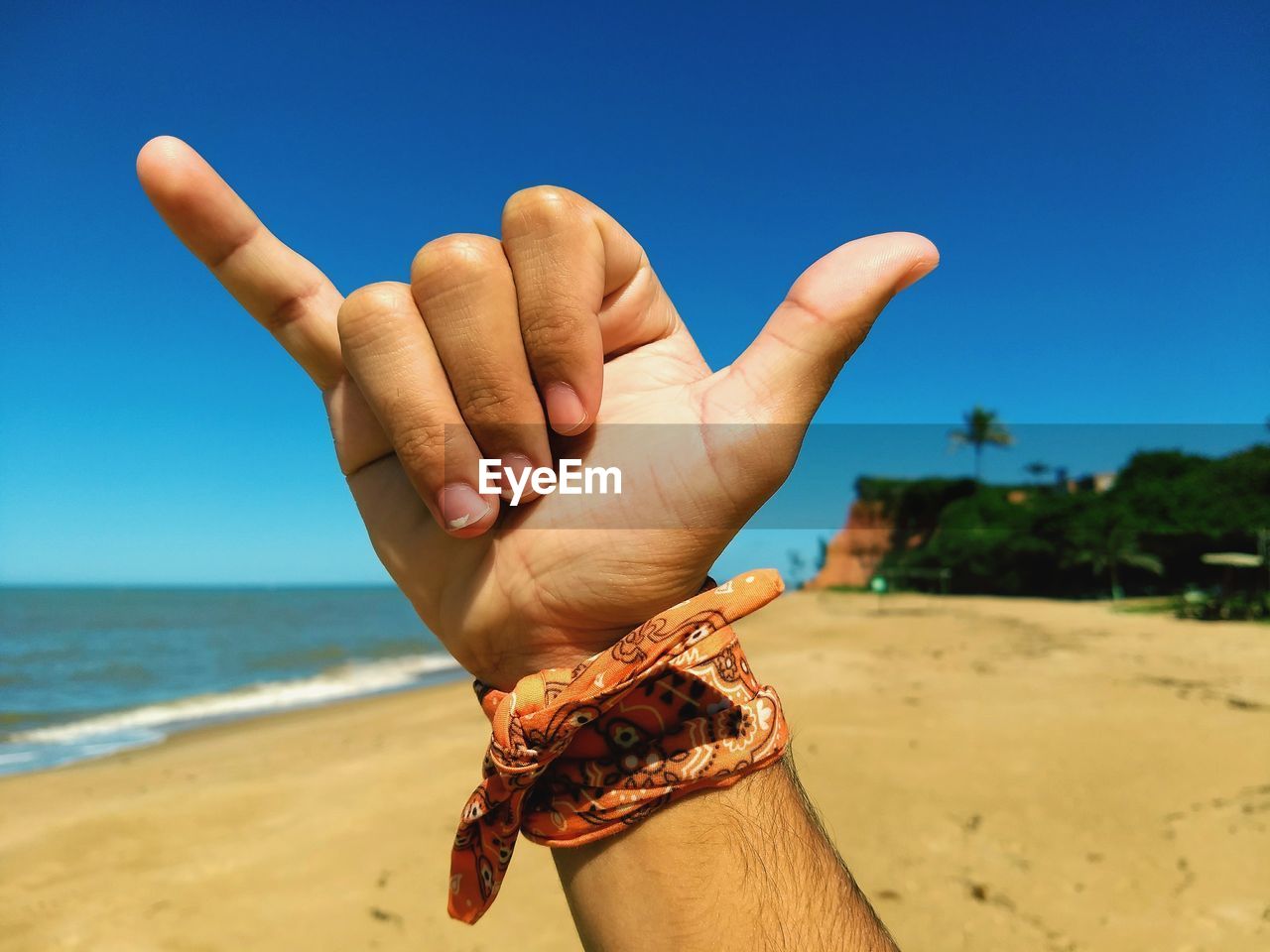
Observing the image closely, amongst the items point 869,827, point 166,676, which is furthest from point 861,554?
point 869,827

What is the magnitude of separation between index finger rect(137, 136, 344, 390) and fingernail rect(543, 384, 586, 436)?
1.43 ft

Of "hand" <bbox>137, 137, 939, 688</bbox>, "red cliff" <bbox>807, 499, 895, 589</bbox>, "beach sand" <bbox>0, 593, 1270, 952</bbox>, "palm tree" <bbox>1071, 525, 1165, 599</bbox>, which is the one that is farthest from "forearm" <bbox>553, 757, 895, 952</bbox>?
"palm tree" <bbox>1071, 525, 1165, 599</bbox>

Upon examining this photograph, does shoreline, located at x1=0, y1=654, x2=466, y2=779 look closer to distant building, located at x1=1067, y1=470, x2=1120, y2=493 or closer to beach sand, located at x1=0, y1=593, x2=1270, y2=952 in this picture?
beach sand, located at x1=0, y1=593, x2=1270, y2=952

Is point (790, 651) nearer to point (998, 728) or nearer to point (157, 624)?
point (998, 728)

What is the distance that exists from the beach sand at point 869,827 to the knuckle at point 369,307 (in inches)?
122

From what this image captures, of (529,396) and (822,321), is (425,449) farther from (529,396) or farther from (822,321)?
(822,321)

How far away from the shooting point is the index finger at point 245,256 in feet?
3.86

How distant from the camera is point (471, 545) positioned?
1.24m

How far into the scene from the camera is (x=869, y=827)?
4.09 m

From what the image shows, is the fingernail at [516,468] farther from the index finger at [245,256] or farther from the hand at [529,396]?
the index finger at [245,256]

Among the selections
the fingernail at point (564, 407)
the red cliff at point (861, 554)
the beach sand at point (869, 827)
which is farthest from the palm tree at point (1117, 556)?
the fingernail at point (564, 407)

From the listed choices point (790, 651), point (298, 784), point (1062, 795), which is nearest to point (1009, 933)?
point (1062, 795)

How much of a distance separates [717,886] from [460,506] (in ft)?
2.08

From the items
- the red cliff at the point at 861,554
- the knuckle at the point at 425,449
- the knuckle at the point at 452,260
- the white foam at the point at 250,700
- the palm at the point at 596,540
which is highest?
the knuckle at the point at 452,260
